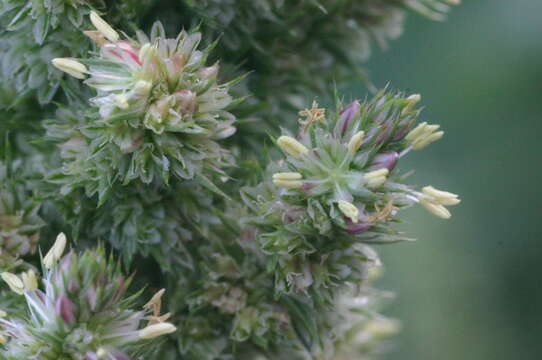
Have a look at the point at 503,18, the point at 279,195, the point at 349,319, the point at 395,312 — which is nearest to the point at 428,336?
the point at 395,312

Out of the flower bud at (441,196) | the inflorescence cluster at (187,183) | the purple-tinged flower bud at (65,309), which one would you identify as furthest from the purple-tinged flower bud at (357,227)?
the purple-tinged flower bud at (65,309)

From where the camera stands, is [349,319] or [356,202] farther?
[349,319]

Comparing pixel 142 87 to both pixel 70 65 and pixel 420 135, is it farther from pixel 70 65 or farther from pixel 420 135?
pixel 420 135

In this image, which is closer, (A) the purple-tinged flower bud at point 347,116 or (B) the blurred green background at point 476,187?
(A) the purple-tinged flower bud at point 347,116

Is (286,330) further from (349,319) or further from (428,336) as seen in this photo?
(428,336)

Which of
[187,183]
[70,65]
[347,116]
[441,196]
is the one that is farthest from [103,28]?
[441,196]

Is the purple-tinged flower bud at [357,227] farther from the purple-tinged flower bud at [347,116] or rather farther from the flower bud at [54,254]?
the flower bud at [54,254]
